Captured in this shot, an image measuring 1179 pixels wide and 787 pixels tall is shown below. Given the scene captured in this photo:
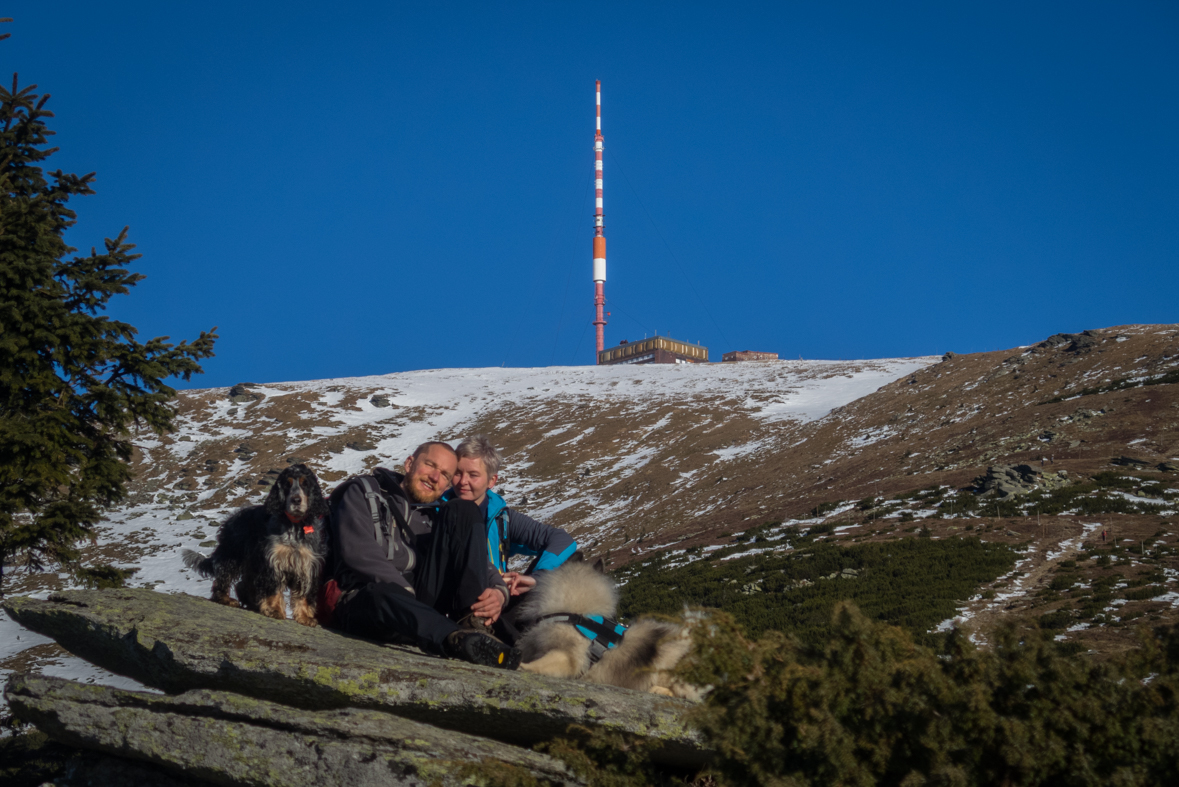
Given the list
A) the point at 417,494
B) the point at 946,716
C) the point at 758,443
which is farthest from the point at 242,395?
the point at 946,716

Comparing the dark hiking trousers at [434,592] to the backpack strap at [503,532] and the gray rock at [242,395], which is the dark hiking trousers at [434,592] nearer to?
the backpack strap at [503,532]

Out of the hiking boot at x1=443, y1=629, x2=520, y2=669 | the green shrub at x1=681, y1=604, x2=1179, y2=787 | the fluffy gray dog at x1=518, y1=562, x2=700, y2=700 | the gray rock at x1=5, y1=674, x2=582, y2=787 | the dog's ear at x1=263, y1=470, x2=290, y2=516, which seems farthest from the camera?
the dog's ear at x1=263, y1=470, x2=290, y2=516

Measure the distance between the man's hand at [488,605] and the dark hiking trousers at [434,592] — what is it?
12 centimetres

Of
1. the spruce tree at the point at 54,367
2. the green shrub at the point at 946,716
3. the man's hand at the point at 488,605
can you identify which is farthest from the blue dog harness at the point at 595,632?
the spruce tree at the point at 54,367

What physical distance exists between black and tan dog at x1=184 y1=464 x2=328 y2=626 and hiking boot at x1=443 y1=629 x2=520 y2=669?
135 cm

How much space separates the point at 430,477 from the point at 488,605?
123cm

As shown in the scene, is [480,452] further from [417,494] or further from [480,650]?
[480,650]

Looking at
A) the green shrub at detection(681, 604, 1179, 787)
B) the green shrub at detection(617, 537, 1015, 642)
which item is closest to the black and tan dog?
the green shrub at detection(681, 604, 1179, 787)

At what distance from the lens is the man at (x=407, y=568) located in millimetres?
4789

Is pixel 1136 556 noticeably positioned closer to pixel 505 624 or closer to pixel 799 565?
pixel 799 565

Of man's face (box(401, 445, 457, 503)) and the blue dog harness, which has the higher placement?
man's face (box(401, 445, 457, 503))

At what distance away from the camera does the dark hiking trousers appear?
476 centimetres

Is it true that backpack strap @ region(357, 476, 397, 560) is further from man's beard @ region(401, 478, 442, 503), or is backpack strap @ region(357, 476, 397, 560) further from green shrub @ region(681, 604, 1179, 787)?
green shrub @ region(681, 604, 1179, 787)

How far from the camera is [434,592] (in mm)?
5273
